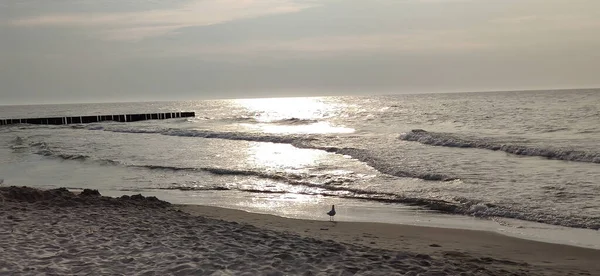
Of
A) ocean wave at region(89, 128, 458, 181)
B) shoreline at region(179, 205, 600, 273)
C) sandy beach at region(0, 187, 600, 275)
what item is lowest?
ocean wave at region(89, 128, 458, 181)

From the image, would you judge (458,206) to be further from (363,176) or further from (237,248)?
(237,248)

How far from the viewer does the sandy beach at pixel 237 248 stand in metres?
6.50

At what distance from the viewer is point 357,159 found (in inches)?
840

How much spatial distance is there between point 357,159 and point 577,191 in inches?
377

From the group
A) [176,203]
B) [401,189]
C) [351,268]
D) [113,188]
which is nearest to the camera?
[351,268]

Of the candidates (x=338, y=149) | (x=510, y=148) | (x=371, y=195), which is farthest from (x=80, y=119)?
(x=371, y=195)

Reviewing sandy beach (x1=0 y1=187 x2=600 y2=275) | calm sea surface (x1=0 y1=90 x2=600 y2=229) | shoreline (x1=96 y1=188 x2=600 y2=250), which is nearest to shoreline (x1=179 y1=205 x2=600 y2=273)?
sandy beach (x1=0 y1=187 x2=600 y2=275)

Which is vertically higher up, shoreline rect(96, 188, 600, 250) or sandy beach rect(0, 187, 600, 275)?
sandy beach rect(0, 187, 600, 275)

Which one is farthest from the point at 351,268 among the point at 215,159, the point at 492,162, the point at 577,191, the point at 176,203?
the point at 215,159

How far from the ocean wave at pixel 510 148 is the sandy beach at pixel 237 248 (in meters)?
11.3

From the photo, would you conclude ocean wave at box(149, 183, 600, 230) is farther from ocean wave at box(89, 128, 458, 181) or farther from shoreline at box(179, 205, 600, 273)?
ocean wave at box(89, 128, 458, 181)

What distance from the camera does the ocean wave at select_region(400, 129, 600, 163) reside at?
18797 mm

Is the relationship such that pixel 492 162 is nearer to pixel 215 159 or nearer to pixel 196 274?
pixel 215 159

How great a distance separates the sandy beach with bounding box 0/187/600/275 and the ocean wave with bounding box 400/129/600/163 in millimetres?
11275
